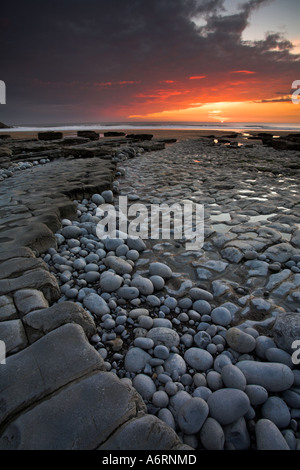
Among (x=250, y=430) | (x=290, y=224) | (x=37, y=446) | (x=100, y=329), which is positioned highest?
(x=290, y=224)

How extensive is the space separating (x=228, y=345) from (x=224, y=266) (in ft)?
3.46

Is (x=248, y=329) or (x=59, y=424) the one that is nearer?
(x=59, y=424)

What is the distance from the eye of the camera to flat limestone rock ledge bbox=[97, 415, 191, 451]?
41.1 inches

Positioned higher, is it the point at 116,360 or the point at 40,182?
the point at 40,182

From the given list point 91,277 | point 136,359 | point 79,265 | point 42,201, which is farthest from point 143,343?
point 42,201

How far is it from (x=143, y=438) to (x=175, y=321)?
0.98 m

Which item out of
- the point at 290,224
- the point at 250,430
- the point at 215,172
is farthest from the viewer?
the point at 215,172

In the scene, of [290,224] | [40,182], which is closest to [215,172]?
[290,224]

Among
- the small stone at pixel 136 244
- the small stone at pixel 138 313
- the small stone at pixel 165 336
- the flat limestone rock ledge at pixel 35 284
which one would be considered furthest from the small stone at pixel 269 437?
the small stone at pixel 136 244

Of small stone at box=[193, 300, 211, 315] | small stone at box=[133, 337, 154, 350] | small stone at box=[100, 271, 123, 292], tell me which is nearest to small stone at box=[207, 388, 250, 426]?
small stone at box=[133, 337, 154, 350]

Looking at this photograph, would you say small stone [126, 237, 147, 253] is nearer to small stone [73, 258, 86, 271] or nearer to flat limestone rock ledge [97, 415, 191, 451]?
small stone [73, 258, 86, 271]

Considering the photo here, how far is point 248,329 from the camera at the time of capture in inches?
73.3

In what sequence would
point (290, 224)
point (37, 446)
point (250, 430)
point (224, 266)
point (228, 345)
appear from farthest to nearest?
point (290, 224) → point (224, 266) → point (228, 345) → point (250, 430) → point (37, 446)
